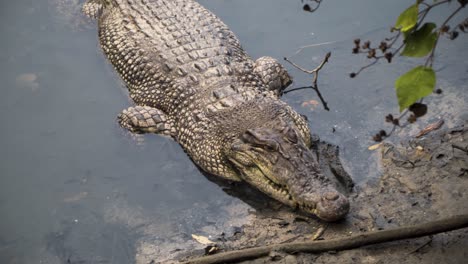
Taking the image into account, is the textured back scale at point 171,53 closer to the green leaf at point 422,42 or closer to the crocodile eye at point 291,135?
the crocodile eye at point 291,135

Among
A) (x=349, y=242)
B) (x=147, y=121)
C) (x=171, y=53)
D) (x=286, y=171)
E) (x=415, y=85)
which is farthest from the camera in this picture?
(x=171, y=53)

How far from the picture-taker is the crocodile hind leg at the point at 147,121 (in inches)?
255

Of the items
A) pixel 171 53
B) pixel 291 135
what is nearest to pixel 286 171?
pixel 291 135

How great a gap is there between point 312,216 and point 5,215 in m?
3.16

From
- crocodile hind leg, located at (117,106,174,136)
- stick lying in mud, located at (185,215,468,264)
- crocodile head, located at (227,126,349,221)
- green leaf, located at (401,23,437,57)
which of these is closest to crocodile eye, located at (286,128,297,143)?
crocodile head, located at (227,126,349,221)

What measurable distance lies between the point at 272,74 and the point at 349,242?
2.86 metres

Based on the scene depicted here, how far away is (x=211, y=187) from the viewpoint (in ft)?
19.4

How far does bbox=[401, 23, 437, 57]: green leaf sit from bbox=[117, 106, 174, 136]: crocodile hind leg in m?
4.02

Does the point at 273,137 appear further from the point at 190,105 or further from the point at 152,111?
the point at 152,111

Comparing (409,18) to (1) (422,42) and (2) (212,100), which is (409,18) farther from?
(2) (212,100)

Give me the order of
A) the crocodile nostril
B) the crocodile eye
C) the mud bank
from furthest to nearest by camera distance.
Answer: the crocodile eye → the crocodile nostril → the mud bank

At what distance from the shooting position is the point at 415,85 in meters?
2.71

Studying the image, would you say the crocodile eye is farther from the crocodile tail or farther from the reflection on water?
the crocodile tail

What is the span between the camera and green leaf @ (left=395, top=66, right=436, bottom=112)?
2.69m
